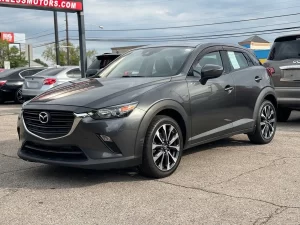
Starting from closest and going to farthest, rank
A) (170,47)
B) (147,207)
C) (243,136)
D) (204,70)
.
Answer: (147,207), (204,70), (170,47), (243,136)

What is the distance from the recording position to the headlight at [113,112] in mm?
4496

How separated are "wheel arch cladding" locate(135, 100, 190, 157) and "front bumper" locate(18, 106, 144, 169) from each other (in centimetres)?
6

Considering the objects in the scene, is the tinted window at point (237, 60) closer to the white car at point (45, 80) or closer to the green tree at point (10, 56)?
the white car at point (45, 80)

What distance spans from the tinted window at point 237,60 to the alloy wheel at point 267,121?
79 cm

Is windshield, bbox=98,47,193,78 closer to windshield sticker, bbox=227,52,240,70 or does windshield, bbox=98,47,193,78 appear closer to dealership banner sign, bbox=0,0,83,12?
windshield sticker, bbox=227,52,240,70

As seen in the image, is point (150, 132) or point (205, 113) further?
point (205, 113)

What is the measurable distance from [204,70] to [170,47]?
0.84m

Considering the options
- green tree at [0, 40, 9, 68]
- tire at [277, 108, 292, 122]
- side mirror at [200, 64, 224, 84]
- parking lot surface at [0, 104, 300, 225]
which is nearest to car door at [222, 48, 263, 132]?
parking lot surface at [0, 104, 300, 225]

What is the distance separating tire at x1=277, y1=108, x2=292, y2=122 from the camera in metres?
9.45

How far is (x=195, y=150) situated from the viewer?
6395 millimetres

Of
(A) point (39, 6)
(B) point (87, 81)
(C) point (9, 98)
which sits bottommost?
(C) point (9, 98)

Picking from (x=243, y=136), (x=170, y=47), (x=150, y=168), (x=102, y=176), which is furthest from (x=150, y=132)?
(x=243, y=136)

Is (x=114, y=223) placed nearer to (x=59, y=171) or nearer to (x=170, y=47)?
(x=59, y=171)

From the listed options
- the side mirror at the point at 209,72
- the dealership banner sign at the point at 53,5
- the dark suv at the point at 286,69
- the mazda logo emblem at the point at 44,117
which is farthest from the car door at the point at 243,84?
the dealership banner sign at the point at 53,5
